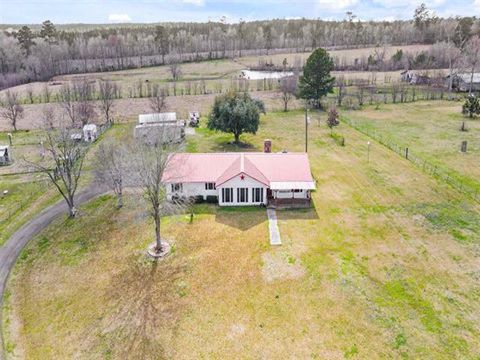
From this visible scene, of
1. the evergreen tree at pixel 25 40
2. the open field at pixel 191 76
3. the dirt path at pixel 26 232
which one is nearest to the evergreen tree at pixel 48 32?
the evergreen tree at pixel 25 40

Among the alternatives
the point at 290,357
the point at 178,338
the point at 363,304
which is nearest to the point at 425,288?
the point at 363,304

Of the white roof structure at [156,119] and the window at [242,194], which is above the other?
the white roof structure at [156,119]

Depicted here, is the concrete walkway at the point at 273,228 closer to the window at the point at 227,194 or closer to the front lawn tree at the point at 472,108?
the window at the point at 227,194

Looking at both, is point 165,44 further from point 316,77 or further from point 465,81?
point 465,81

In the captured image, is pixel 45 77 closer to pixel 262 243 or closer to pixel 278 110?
pixel 278 110

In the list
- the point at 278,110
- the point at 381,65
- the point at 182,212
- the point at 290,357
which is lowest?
the point at 290,357

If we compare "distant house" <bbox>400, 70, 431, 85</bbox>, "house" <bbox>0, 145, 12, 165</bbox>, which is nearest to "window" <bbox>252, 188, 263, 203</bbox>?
"house" <bbox>0, 145, 12, 165</bbox>

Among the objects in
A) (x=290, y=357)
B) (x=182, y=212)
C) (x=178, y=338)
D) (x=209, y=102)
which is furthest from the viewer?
(x=209, y=102)
